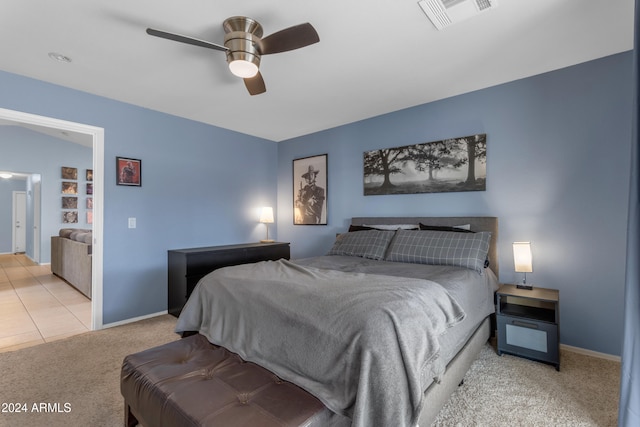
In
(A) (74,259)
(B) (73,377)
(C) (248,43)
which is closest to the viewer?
(C) (248,43)

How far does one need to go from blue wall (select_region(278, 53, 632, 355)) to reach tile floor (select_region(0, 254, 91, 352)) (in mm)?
4254

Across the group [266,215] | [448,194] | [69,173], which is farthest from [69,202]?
[448,194]

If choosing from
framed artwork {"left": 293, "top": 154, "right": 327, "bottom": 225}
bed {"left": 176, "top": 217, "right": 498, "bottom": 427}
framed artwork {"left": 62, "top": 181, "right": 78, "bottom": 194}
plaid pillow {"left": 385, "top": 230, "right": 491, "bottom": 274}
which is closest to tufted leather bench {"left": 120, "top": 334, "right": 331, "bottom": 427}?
bed {"left": 176, "top": 217, "right": 498, "bottom": 427}

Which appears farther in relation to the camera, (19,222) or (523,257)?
(19,222)

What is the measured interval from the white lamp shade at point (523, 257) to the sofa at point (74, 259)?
5288 mm

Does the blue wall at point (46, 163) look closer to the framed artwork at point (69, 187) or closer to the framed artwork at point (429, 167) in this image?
the framed artwork at point (69, 187)

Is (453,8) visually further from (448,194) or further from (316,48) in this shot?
(448,194)

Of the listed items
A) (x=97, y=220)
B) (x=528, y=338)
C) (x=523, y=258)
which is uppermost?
(x=97, y=220)

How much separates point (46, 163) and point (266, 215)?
608cm

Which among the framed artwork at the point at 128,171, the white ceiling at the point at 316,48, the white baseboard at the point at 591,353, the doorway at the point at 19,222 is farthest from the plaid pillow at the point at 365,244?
the doorway at the point at 19,222

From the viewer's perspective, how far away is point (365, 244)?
124 inches

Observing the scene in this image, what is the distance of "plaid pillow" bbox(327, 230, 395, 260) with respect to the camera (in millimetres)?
3043

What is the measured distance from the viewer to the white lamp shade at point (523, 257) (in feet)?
8.30

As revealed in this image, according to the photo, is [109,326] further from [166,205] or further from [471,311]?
[471,311]
